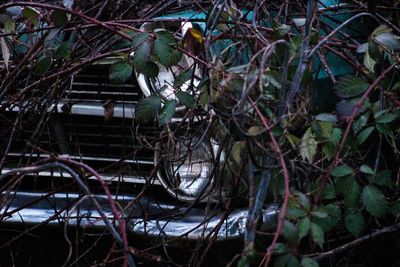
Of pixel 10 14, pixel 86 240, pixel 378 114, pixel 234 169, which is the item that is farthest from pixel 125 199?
pixel 378 114

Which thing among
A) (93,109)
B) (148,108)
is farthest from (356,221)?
(93,109)

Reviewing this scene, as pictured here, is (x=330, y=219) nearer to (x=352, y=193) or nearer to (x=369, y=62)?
(x=352, y=193)

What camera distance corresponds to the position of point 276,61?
2.57 metres

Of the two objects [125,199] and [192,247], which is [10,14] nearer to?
[125,199]

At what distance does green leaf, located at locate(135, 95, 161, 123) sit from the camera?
2.63m

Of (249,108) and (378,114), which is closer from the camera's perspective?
(249,108)

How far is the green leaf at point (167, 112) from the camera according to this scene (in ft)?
8.39

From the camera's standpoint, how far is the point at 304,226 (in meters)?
2.12

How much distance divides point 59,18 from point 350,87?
3.61 feet

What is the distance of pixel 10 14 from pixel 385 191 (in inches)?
64.8

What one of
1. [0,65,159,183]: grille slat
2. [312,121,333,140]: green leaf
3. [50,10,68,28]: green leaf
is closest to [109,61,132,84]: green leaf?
[50,10,68,28]: green leaf

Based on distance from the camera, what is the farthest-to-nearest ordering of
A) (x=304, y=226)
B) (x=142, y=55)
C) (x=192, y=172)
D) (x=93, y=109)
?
1. (x=93, y=109)
2. (x=192, y=172)
3. (x=142, y=55)
4. (x=304, y=226)

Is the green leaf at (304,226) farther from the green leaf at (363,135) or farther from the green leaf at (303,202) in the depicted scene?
the green leaf at (363,135)

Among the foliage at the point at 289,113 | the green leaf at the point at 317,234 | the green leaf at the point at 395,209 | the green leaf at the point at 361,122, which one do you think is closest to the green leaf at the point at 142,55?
the foliage at the point at 289,113
